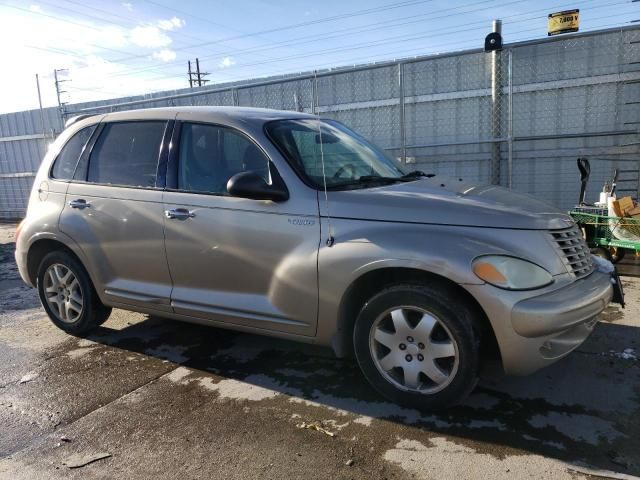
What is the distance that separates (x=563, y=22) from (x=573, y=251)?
16.5 ft

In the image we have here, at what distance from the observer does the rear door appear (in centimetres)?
387

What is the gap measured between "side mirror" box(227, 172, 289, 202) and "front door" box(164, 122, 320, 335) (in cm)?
6

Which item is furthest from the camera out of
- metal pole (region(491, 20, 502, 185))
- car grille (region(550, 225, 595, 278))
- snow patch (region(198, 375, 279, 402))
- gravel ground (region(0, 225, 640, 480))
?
metal pole (region(491, 20, 502, 185))

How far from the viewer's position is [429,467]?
2.54 m

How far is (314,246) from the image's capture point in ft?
10.4

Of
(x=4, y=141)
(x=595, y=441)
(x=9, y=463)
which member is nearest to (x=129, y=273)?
(x=9, y=463)

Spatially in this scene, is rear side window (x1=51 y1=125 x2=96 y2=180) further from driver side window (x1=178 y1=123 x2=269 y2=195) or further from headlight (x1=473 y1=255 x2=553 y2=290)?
headlight (x1=473 y1=255 x2=553 y2=290)

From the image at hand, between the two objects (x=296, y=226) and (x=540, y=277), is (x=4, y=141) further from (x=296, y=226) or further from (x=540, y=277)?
(x=540, y=277)

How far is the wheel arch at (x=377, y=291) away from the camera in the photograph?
2.91 m

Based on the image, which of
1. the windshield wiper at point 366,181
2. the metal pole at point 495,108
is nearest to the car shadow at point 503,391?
the windshield wiper at point 366,181

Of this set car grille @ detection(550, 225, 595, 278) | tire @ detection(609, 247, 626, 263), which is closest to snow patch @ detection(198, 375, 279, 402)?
car grille @ detection(550, 225, 595, 278)

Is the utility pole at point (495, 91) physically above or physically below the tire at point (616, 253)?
above

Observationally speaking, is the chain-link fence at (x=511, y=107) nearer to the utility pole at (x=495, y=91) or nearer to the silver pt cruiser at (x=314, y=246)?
the utility pole at (x=495, y=91)

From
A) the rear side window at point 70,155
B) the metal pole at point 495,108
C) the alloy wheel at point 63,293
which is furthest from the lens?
the metal pole at point 495,108
